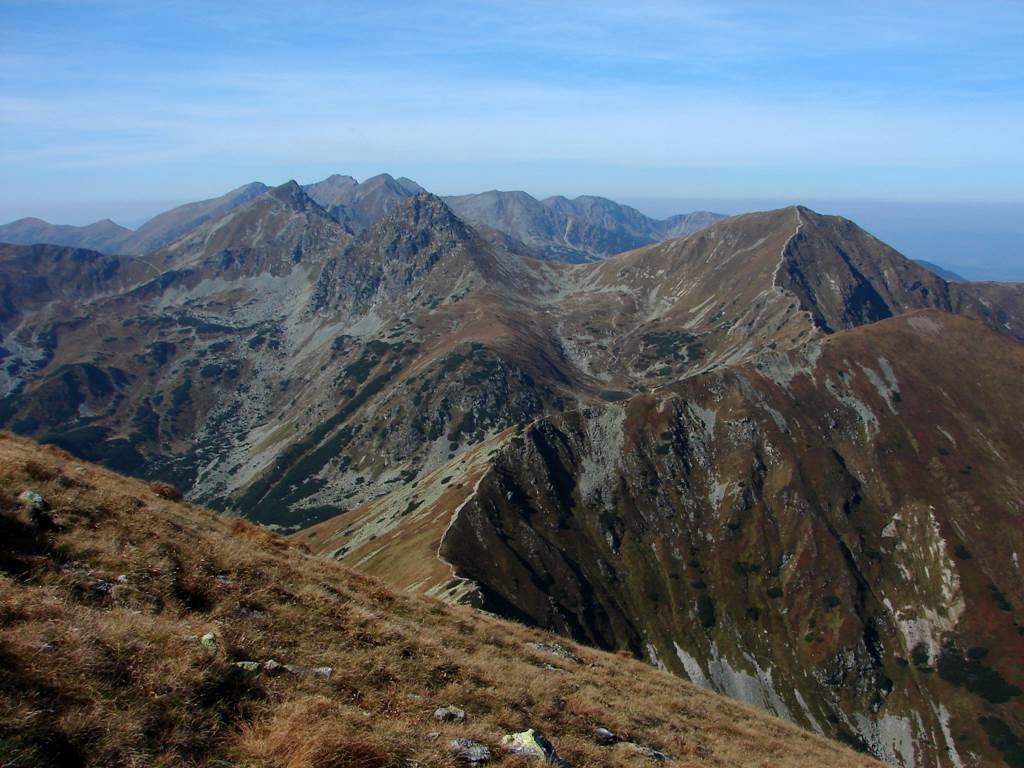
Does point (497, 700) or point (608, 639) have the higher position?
point (497, 700)

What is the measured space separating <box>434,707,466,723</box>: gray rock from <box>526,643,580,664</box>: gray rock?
15146 millimetres

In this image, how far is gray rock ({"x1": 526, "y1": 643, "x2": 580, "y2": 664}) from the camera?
3322 cm

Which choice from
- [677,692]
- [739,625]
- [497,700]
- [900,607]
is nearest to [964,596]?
[900,607]

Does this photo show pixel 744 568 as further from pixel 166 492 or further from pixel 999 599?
pixel 166 492

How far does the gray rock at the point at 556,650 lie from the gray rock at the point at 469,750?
17.5 m

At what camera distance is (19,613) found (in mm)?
14070

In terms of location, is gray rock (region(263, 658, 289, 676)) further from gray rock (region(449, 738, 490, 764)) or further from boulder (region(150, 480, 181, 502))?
boulder (region(150, 480, 181, 502))

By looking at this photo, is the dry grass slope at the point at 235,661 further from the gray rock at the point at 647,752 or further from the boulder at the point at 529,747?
the gray rock at the point at 647,752

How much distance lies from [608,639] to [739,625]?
44.0 m

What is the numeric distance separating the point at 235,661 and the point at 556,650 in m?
21.9

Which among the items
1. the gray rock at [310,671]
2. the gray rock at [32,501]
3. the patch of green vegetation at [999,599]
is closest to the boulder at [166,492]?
the gray rock at [32,501]

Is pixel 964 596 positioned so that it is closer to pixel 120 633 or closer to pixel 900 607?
pixel 900 607

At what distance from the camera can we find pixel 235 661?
1606cm

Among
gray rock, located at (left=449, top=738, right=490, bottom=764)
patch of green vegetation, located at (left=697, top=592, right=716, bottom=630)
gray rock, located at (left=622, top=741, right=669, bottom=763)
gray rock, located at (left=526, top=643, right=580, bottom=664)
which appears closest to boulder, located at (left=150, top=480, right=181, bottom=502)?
gray rock, located at (left=526, top=643, right=580, bottom=664)
